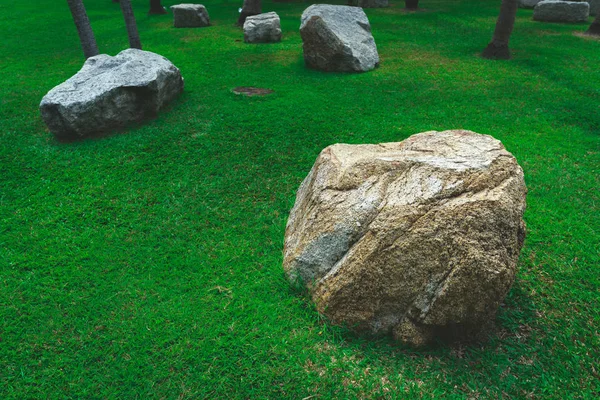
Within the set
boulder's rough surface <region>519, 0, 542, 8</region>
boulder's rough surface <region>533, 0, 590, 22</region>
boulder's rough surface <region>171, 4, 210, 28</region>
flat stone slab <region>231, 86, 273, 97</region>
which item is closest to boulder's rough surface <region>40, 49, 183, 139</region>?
flat stone slab <region>231, 86, 273, 97</region>

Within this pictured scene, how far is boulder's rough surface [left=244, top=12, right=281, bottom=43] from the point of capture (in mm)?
12117

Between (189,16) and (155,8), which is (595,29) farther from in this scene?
(155,8)

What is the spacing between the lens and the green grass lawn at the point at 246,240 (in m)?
→ 3.35

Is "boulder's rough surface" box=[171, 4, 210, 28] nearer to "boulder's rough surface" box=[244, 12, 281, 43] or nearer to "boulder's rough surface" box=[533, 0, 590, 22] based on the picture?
"boulder's rough surface" box=[244, 12, 281, 43]

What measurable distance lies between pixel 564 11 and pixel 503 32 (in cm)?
644

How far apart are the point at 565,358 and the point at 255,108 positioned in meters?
5.98

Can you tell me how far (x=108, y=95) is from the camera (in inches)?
262

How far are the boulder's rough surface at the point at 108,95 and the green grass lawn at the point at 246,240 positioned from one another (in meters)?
0.32

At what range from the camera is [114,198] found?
18.2ft

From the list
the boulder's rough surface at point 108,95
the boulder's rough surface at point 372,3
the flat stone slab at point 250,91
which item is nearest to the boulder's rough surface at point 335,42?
the flat stone slab at point 250,91

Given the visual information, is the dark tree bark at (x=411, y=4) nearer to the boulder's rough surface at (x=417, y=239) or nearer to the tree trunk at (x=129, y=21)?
the tree trunk at (x=129, y=21)

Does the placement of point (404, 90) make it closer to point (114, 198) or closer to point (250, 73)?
point (250, 73)

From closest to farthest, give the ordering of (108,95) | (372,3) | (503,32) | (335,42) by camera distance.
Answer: (108,95), (335,42), (503,32), (372,3)

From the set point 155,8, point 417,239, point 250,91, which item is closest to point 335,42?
point 250,91
